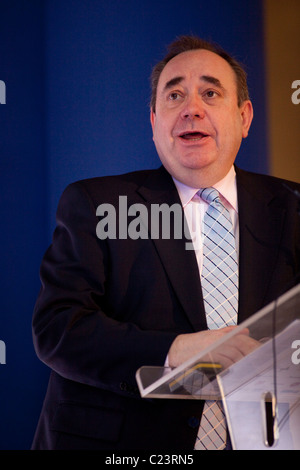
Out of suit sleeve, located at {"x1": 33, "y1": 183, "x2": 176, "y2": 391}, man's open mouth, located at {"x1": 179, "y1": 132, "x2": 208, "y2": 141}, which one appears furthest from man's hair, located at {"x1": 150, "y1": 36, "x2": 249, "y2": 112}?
suit sleeve, located at {"x1": 33, "y1": 183, "x2": 176, "y2": 391}

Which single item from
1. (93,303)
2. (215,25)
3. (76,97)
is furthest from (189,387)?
(215,25)

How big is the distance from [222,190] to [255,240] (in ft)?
0.79

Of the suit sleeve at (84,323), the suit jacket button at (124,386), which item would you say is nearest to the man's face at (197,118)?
the suit sleeve at (84,323)

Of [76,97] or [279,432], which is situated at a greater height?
[76,97]

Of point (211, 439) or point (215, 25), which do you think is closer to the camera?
point (211, 439)

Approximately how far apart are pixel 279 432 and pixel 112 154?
155cm

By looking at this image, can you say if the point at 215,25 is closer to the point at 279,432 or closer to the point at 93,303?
the point at 93,303

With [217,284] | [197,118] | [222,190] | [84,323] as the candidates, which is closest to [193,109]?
[197,118]

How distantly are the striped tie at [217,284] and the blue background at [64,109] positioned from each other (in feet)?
2.55

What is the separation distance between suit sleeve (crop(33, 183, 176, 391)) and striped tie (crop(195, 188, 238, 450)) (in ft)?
0.75

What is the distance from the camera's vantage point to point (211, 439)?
5.21 feet

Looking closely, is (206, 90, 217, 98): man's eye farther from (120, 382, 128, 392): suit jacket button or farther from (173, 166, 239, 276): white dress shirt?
(120, 382, 128, 392): suit jacket button

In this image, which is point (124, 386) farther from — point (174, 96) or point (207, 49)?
point (207, 49)

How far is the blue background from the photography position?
2.38 meters
